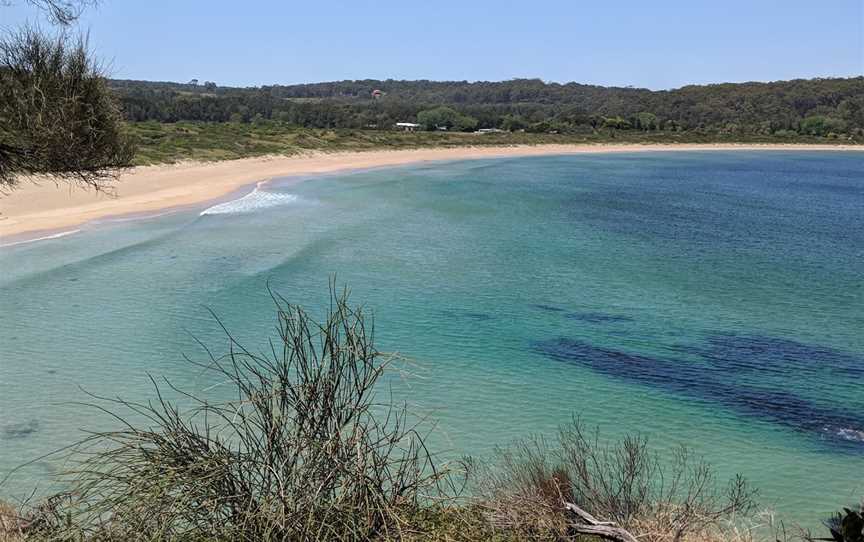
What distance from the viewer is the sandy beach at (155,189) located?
80.9 feet

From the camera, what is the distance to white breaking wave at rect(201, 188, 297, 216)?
30234 mm

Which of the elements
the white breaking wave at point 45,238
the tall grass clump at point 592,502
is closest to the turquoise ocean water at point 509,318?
the white breaking wave at point 45,238

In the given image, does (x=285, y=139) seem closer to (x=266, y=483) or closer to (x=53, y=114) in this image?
(x=53, y=114)

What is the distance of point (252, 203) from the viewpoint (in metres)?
33.1

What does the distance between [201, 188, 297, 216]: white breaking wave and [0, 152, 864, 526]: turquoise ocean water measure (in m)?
0.30

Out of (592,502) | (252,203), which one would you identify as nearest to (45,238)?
(252,203)

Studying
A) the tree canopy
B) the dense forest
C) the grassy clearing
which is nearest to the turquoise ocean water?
the tree canopy

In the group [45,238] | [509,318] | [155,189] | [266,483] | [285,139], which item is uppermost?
[285,139]

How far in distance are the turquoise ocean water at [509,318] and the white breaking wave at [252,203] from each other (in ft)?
1.00

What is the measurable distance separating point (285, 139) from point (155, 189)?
2694 cm

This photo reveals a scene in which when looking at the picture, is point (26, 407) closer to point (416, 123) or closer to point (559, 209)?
point (559, 209)

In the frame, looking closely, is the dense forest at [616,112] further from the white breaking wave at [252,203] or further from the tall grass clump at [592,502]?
the tall grass clump at [592,502]

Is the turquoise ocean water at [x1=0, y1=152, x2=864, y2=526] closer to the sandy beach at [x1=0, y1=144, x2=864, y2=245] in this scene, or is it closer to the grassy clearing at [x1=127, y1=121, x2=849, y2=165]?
the sandy beach at [x1=0, y1=144, x2=864, y2=245]

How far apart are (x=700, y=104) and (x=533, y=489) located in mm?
137309
